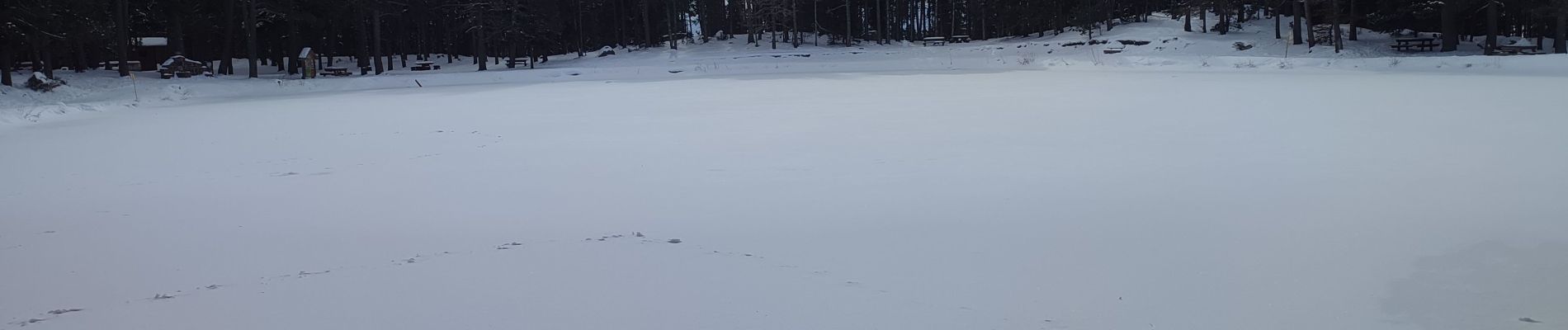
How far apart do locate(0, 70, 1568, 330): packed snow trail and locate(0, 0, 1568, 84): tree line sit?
25256 millimetres

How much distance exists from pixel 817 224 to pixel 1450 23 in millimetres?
39365

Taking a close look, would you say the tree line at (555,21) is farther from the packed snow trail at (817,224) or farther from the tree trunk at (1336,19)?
the packed snow trail at (817,224)

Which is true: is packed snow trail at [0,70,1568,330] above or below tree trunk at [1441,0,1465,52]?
below

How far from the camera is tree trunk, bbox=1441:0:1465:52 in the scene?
37.2 meters

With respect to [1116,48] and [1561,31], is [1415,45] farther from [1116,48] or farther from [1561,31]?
[1116,48]

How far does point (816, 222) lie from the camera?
7055 mm

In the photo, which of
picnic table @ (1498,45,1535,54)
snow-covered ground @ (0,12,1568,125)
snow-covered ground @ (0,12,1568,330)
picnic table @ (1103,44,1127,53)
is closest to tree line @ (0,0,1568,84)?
picnic table @ (1498,45,1535,54)

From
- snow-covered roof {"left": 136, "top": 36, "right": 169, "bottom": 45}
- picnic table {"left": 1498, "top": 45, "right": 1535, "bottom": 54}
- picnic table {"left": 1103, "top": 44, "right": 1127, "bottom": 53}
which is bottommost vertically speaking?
picnic table {"left": 1498, "top": 45, "right": 1535, "bottom": 54}

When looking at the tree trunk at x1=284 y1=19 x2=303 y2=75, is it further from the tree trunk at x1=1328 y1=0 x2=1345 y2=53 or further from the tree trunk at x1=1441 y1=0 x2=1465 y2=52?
the tree trunk at x1=1441 y1=0 x2=1465 y2=52

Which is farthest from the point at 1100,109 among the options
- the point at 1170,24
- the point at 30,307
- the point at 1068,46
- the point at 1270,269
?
the point at 1170,24

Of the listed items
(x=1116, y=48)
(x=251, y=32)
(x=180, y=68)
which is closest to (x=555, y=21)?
(x=251, y=32)

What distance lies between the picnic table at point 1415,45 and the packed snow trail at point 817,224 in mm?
27682

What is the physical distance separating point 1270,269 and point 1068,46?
49.2m

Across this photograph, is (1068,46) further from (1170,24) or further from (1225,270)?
(1225,270)
